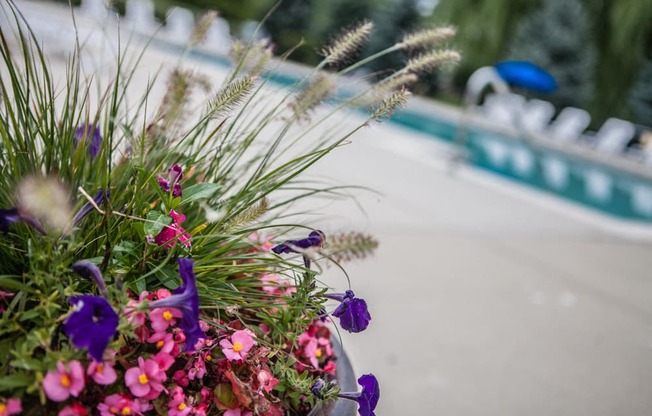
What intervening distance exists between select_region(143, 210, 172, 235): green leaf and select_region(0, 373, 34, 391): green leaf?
0.29m

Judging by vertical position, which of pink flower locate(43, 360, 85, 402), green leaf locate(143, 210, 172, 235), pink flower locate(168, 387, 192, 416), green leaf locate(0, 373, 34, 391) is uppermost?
green leaf locate(143, 210, 172, 235)

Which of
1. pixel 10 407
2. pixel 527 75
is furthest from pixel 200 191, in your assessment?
pixel 527 75

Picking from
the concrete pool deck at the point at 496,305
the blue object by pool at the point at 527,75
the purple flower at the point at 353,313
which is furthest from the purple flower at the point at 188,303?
the blue object by pool at the point at 527,75

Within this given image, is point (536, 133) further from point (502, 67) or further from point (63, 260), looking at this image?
point (63, 260)

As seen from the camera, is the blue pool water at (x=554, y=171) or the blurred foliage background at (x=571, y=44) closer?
the blue pool water at (x=554, y=171)

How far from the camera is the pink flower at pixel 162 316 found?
94 cm

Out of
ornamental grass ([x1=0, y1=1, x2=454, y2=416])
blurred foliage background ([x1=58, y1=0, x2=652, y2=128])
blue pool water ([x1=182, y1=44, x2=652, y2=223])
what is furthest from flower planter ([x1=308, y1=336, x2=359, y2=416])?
blurred foliage background ([x1=58, y1=0, x2=652, y2=128])

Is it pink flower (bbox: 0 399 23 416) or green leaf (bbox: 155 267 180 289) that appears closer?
pink flower (bbox: 0 399 23 416)

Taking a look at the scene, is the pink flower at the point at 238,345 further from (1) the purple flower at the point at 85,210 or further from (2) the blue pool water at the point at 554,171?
(2) the blue pool water at the point at 554,171

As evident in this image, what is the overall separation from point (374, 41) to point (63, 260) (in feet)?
61.5

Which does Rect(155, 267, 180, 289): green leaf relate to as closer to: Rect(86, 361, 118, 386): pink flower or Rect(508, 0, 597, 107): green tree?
Rect(86, 361, 118, 386): pink flower

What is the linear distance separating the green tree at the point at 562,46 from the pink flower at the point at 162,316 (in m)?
16.9

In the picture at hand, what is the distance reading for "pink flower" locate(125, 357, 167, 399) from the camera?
2.92 ft

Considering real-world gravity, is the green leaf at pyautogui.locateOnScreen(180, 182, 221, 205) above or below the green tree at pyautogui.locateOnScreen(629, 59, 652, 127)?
above
